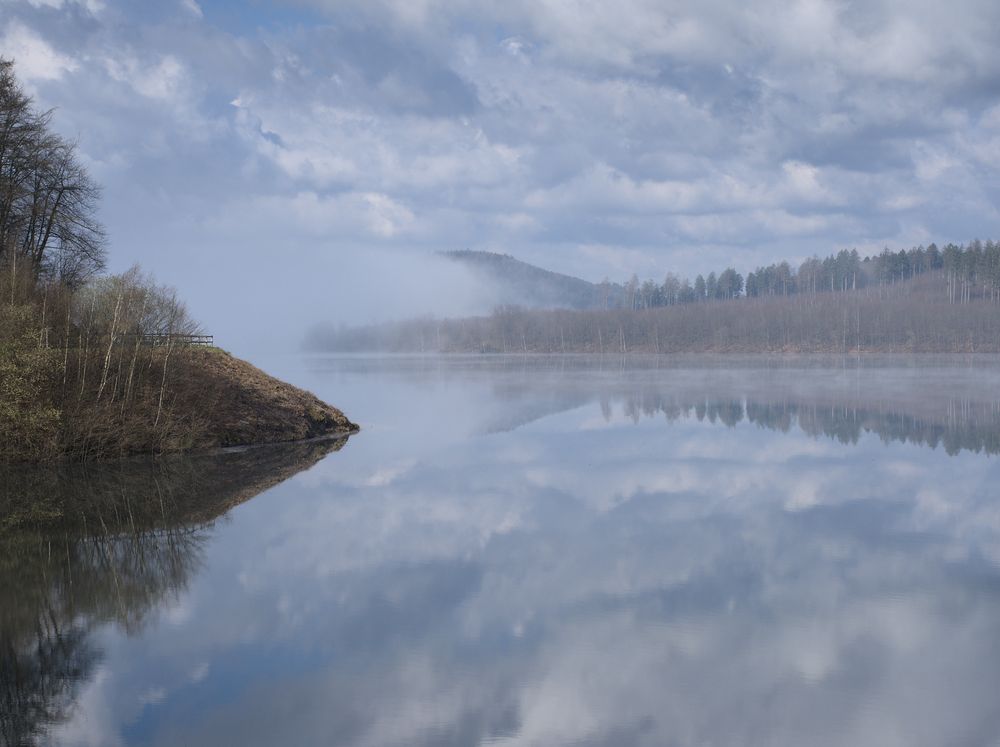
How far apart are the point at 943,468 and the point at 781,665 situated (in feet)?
55.1

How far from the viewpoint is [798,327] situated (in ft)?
529

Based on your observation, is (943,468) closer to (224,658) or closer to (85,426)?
(224,658)

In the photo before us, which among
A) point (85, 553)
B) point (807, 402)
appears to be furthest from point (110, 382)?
point (807, 402)

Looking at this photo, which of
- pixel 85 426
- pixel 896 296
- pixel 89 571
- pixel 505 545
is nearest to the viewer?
pixel 89 571

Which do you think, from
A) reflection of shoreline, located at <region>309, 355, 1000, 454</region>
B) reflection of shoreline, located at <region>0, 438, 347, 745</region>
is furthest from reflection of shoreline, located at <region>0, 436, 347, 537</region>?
reflection of shoreline, located at <region>309, 355, 1000, 454</region>

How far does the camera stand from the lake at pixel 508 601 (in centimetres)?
920

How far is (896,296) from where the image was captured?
186 metres

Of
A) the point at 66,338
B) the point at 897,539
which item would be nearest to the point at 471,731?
the point at 897,539

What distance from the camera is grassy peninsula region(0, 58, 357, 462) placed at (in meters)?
25.4

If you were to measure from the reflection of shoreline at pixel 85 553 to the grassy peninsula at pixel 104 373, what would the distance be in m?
1.38

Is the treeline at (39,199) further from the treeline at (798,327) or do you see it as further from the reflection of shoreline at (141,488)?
the treeline at (798,327)

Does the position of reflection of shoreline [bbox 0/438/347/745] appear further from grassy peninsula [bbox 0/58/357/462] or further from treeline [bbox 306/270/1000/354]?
treeline [bbox 306/270/1000/354]

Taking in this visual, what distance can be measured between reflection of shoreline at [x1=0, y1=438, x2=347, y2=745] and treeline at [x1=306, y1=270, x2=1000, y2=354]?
139m

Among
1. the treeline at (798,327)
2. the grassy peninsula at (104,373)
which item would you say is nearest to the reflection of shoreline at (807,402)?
the grassy peninsula at (104,373)
